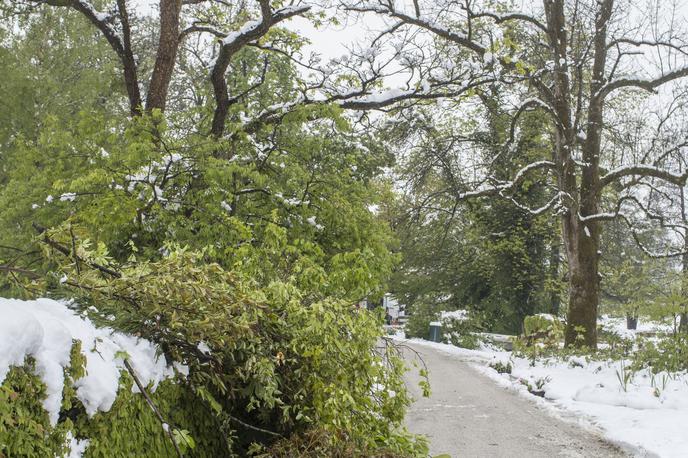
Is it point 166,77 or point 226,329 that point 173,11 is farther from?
point 226,329

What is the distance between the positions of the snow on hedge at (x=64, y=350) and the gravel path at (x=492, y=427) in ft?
13.6

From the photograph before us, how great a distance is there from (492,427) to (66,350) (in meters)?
6.26

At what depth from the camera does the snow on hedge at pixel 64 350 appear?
90.7 inches

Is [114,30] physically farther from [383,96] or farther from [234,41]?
[383,96]

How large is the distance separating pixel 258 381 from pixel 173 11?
8.94 meters

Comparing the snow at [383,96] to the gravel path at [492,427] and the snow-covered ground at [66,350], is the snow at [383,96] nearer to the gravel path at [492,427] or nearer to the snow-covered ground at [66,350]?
the gravel path at [492,427]

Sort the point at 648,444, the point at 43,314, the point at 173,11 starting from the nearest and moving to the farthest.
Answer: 1. the point at 43,314
2. the point at 648,444
3. the point at 173,11

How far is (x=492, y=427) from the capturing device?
7613 mm

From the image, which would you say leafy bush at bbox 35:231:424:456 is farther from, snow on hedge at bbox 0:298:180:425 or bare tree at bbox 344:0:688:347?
bare tree at bbox 344:0:688:347

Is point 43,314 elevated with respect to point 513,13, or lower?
lower

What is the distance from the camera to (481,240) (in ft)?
83.6

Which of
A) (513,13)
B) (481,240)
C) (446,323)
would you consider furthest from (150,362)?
(481,240)

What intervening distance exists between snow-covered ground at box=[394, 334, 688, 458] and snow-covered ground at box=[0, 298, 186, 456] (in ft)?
17.5

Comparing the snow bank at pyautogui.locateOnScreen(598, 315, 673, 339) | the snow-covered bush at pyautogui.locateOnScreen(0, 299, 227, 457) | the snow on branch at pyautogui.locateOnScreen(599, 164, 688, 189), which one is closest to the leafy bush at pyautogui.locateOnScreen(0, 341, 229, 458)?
the snow-covered bush at pyautogui.locateOnScreen(0, 299, 227, 457)
